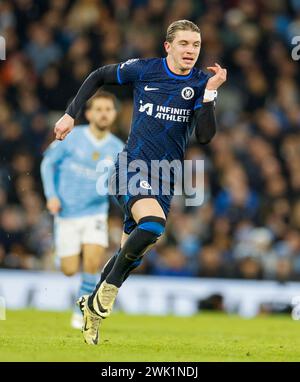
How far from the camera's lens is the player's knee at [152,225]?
28.0ft

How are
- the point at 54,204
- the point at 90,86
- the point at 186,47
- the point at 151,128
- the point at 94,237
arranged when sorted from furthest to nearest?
the point at 94,237 → the point at 54,204 → the point at 90,86 → the point at 151,128 → the point at 186,47

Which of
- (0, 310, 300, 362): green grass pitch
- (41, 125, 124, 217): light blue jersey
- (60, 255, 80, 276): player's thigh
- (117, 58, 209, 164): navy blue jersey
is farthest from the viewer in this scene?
(60, 255, 80, 276): player's thigh

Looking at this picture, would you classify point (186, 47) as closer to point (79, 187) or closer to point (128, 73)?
point (128, 73)

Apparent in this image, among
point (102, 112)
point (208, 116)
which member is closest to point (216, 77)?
point (208, 116)

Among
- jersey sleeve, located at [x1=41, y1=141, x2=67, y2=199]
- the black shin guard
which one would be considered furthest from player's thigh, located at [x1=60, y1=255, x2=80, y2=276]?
the black shin guard

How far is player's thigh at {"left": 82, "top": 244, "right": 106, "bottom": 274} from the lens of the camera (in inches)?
464

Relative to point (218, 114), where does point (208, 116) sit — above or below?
below

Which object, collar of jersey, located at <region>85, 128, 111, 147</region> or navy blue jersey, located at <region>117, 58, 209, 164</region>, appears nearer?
navy blue jersey, located at <region>117, 58, 209, 164</region>

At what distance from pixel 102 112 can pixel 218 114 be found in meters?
8.01

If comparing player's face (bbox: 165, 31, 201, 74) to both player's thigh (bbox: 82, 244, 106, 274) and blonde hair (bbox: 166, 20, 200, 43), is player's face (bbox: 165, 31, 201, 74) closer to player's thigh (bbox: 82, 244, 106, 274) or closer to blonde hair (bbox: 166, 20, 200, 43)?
blonde hair (bbox: 166, 20, 200, 43)

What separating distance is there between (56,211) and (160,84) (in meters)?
3.19

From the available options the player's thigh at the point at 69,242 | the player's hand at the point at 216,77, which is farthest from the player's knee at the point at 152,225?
the player's thigh at the point at 69,242

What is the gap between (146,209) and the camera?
28.4ft

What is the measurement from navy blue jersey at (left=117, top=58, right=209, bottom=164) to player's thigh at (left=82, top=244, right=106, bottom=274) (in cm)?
298
